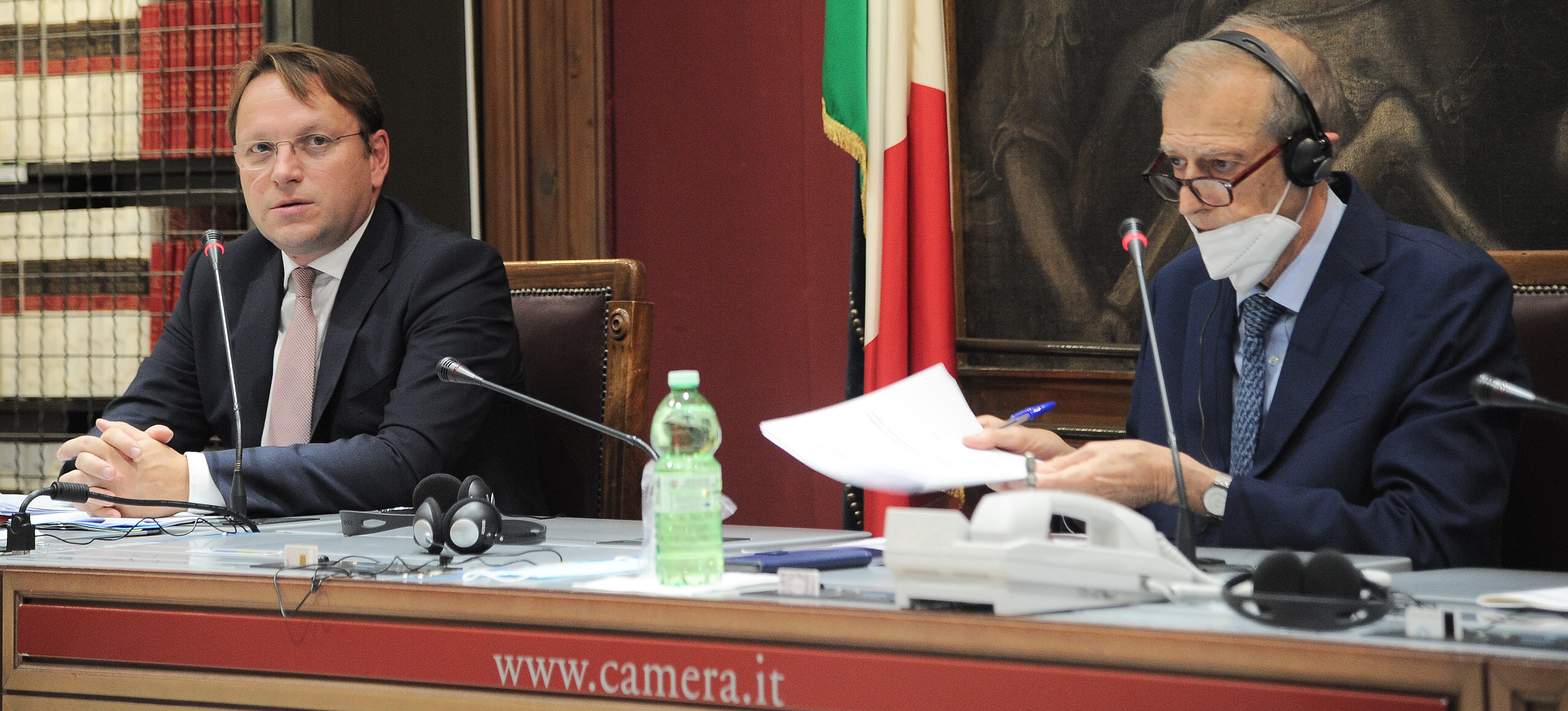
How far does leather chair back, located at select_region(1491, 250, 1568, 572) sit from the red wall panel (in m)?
1.61

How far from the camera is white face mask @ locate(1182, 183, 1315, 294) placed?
175 cm

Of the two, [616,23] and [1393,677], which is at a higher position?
[616,23]

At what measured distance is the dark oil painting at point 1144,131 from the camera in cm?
248

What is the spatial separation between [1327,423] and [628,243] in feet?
6.65

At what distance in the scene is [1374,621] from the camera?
1019 mm

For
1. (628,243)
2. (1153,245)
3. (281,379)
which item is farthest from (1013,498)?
(628,243)

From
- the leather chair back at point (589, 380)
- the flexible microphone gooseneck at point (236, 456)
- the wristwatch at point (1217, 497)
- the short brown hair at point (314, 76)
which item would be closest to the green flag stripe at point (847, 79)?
the leather chair back at point (589, 380)

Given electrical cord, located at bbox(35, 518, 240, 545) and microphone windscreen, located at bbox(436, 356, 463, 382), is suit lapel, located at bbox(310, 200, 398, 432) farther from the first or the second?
microphone windscreen, located at bbox(436, 356, 463, 382)

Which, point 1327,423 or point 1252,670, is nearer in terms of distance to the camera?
point 1252,670

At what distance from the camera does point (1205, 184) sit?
1768 mm


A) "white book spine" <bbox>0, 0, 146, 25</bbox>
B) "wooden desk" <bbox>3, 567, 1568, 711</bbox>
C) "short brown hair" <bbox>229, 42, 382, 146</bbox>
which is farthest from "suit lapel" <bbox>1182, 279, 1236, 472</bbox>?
"white book spine" <bbox>0, 0, 146, 25</bbox>

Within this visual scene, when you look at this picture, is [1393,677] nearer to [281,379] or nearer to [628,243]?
[281,379]

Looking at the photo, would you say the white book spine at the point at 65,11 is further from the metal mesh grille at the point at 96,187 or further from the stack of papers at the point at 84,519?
the stack of papers at the point at 84,519

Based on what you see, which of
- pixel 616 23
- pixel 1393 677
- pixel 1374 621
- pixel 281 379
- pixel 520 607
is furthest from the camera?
pixel 616 23
